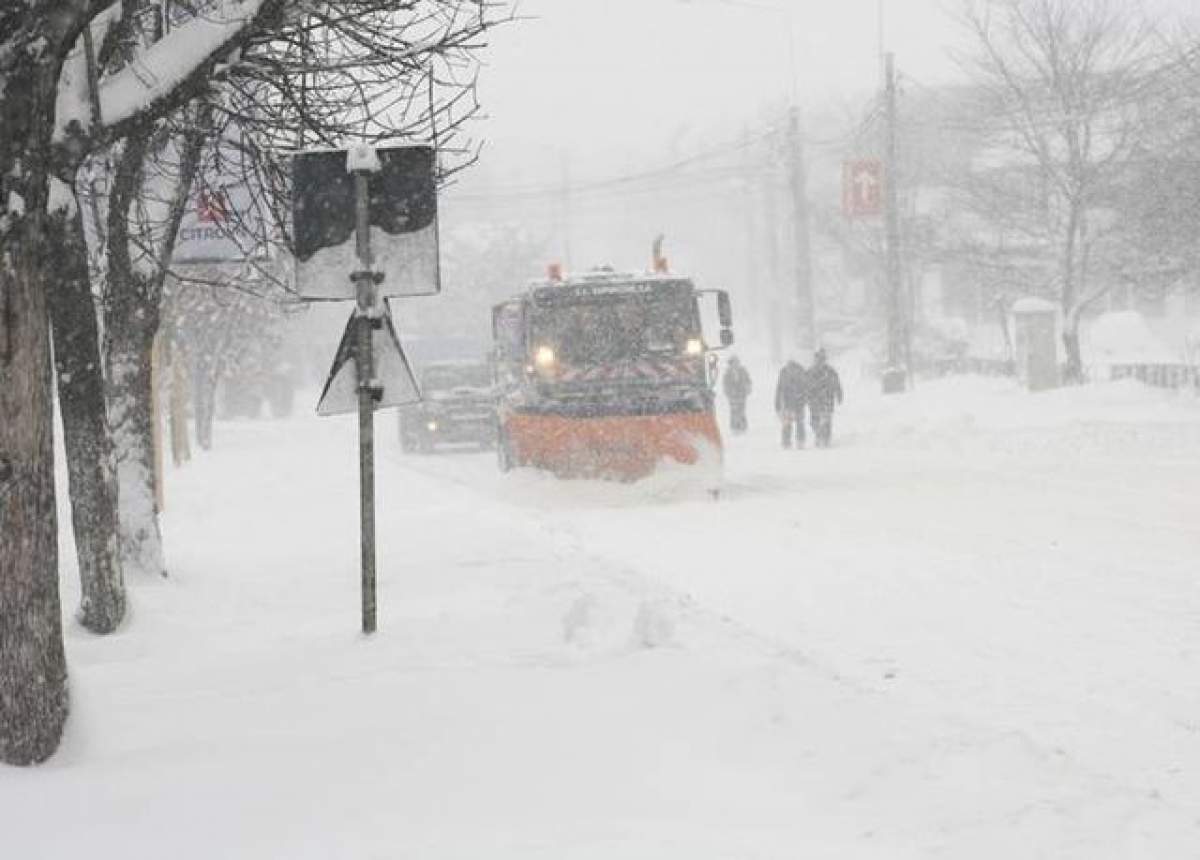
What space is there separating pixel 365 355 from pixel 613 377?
11.5 meters

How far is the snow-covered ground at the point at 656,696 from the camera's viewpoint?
16.4 ft

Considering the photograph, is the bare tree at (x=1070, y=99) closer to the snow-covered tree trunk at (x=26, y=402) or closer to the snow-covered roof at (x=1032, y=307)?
the snow-covered roof at (x=1032, y=307)

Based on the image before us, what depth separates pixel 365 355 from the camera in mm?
7680

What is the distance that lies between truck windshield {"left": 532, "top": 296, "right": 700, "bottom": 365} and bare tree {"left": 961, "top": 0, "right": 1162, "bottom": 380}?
55.6ft

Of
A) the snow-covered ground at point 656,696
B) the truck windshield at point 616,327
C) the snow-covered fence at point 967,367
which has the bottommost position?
the snow-covered ground at point 656,696

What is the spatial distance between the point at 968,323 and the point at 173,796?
6311 centimetres

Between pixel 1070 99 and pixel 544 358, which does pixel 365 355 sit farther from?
pixel 1070 99

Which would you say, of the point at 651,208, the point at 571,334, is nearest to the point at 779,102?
the point at 651,208

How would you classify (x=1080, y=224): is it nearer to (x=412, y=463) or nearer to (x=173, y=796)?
(x=412, y=463)

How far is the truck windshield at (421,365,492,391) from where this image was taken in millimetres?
33406

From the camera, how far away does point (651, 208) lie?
408 feet

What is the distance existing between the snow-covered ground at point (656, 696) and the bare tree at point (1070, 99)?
812 inches

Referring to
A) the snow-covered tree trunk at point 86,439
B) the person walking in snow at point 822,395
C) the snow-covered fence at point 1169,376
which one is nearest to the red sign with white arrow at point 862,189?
the snow-covered fence at point 1169,376

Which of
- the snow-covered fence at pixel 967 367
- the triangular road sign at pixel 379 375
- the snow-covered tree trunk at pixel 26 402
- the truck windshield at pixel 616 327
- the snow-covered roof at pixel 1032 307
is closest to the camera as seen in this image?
the snow-covered tree trunk at pixel 26 402
